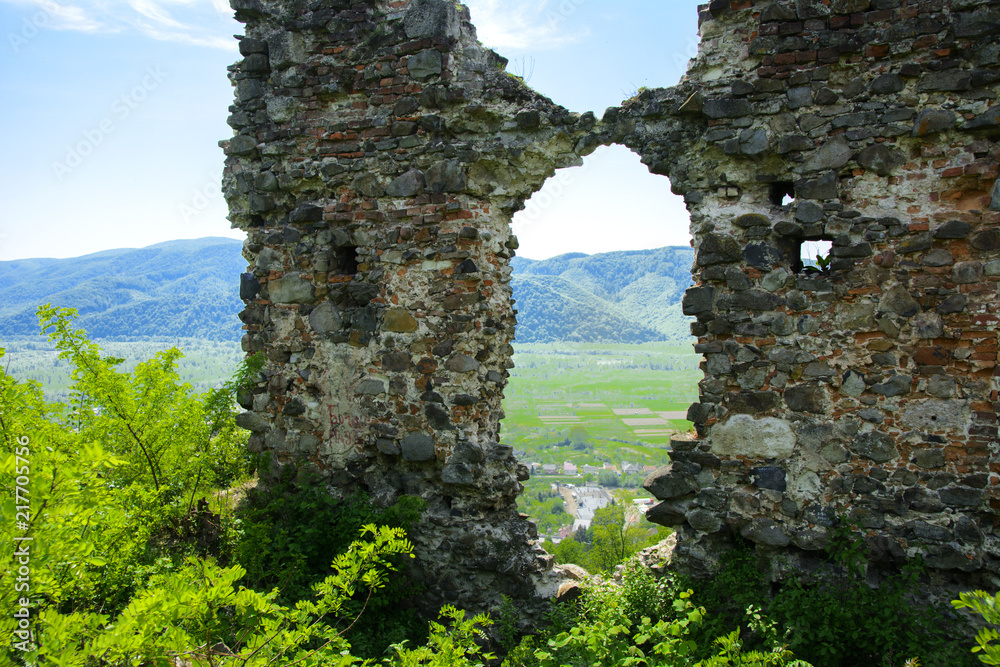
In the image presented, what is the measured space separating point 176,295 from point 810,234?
42990 millimetres

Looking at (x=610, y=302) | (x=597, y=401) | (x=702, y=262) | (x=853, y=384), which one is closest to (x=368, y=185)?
(x=702, y=262)

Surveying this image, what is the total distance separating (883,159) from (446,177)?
317 cm

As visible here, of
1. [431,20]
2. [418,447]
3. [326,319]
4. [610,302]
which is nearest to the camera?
[431,20]

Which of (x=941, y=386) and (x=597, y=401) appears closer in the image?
(x=941, y=386)

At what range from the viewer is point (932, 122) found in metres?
3.91

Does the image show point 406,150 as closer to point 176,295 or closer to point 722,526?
point 722,526

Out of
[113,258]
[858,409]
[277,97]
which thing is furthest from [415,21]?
[113,258]

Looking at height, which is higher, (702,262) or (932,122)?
(932,122)

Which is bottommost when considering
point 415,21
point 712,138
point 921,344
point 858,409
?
point 858,409

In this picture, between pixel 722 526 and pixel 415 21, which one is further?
pixel 415 21

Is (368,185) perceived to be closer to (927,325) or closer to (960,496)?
(927,325)

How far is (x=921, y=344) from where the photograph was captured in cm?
397

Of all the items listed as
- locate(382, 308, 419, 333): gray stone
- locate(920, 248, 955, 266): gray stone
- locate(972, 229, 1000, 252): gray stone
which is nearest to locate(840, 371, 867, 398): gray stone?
locate(920, 248, 955, 266): gray stone

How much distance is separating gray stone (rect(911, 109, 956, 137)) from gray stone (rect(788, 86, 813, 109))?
682 millimetres
